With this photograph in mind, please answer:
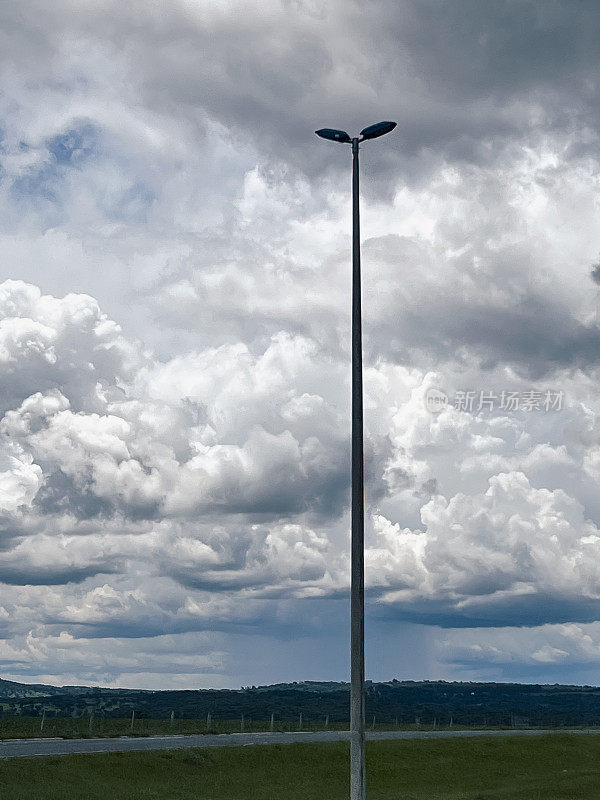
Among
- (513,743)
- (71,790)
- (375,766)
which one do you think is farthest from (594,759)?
(71,790)

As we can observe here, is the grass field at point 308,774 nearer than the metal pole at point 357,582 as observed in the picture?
No

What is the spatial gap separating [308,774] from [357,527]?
96.8ft

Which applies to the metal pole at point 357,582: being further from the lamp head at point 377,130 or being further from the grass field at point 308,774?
the grass field at point 308,774

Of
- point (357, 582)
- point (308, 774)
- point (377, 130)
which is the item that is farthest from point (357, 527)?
point (308, 774)

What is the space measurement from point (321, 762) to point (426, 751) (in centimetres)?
992

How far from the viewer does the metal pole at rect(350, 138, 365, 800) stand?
75.6 ft

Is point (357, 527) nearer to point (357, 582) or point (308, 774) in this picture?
point (357, 582)

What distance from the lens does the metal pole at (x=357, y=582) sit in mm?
23031

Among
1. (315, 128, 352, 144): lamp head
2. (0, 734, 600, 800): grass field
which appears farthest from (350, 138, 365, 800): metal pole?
(0, 734, 600, 800): grass field

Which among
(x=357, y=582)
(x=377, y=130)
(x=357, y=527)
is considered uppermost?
(x=377, y=130)

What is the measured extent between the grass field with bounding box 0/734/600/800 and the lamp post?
61.3 feet

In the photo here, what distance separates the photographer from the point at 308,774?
49875 mm

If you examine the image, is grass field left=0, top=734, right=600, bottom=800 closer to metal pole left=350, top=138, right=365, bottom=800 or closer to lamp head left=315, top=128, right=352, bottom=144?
metal pole left=350, top=138, right=365, bottom=800

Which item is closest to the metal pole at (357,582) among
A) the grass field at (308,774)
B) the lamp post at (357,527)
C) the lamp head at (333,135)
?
the lamp post at (357,527)
